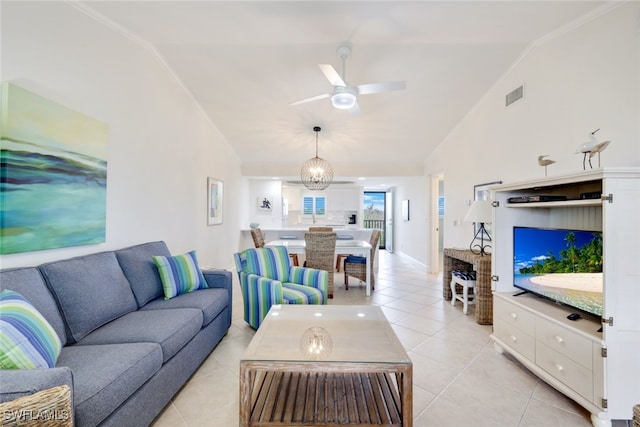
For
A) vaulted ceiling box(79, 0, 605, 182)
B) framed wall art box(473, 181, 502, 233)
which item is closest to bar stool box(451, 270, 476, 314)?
framed wall art box(473, 181, 502, 233)

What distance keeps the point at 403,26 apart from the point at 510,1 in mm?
858

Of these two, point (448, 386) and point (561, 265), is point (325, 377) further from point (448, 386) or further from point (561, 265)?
point (561, 265)

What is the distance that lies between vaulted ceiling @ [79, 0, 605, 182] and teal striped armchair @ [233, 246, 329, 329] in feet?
7.31

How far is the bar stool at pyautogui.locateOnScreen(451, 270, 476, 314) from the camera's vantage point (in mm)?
3529

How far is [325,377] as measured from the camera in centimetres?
184

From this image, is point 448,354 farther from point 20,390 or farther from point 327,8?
point 327,8

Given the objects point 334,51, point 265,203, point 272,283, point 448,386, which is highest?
point 334,51

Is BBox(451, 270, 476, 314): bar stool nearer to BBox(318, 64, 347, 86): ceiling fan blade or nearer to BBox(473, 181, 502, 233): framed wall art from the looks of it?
BBox(473, 181, 502, 233): framed wall art

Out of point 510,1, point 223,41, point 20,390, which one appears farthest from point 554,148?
point 20,390

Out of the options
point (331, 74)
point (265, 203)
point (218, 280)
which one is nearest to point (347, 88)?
point (331, 74)

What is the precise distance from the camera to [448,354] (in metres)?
2.52

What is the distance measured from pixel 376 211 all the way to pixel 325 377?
29.1 feet

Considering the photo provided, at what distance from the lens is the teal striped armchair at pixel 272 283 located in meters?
2.68

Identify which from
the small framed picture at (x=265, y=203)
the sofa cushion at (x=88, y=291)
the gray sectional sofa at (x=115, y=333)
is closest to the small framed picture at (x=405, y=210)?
the small framed picture at (x=265, y=203)
